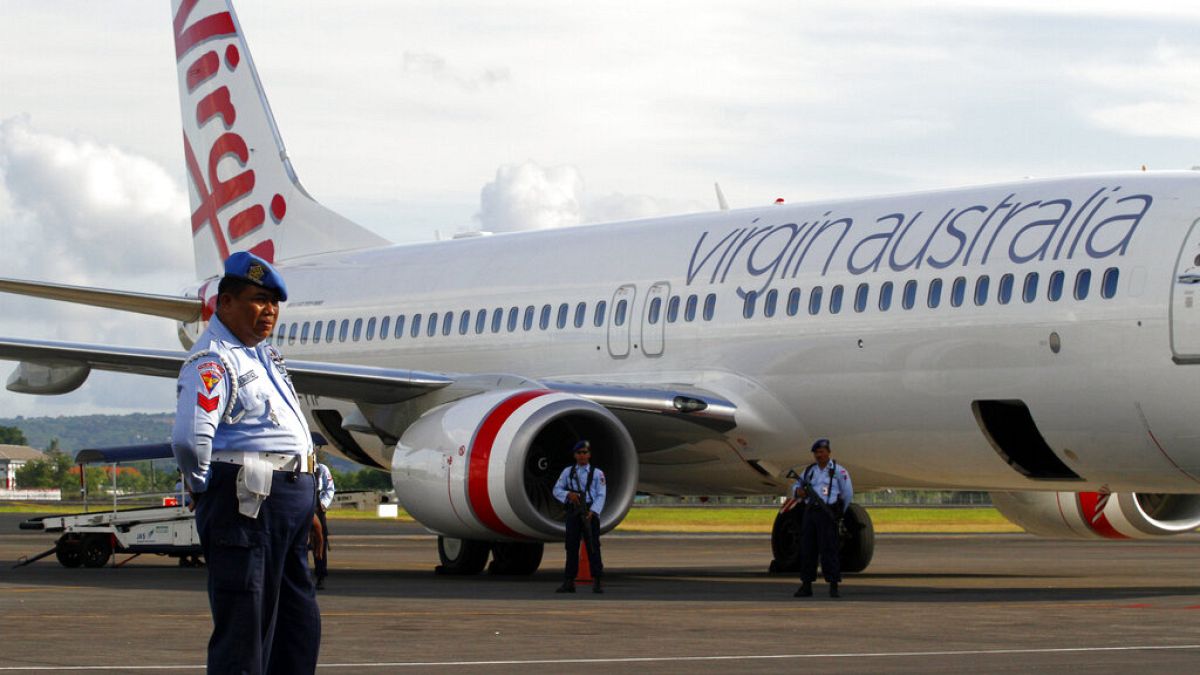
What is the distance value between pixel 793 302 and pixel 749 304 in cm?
67

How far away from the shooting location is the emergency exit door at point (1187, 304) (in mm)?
15445

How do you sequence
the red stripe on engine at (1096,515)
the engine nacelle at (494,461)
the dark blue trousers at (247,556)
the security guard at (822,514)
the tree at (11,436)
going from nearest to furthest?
the dark blue trousers at (247,556)
the security guard at (822,514)
the engine nacelle at (494,461)
the red stripe on engine at (1096,515)
the tree at (11,436)

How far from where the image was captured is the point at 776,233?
1973cm

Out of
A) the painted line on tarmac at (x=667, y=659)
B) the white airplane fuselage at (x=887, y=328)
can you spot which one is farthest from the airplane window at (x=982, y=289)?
the painted line on tarmac at (x=667, y=659)

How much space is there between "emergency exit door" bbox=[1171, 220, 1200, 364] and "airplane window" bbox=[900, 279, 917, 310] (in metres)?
2.68

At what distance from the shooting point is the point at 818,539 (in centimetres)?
1666

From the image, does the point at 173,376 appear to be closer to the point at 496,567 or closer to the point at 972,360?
the point at 496,567

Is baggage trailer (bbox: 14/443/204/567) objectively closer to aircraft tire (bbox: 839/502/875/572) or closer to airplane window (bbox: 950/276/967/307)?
aircraft tire (bbox: 839/502/875/572)

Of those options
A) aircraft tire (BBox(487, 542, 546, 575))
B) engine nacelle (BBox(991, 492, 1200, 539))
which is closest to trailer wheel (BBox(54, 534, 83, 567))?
aircraft tire (BBox(487, 542, 546, 575))

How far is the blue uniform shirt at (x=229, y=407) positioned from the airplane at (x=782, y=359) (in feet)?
34.5

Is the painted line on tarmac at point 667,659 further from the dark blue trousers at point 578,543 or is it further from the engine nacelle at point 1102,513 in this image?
the engine nacelle at point 1102,513

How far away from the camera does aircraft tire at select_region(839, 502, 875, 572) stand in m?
21.2

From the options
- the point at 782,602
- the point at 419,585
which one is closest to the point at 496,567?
the point at 419,585

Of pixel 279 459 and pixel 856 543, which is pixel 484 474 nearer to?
pixel 856 543
